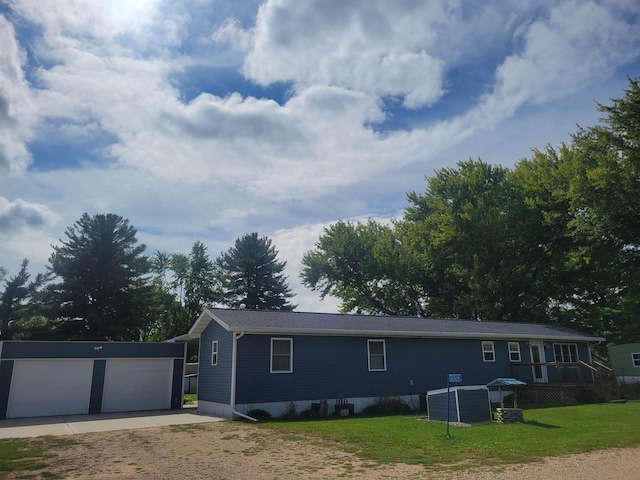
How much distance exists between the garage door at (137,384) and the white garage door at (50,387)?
0.80 metres

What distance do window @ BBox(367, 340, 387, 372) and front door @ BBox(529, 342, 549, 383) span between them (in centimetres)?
828

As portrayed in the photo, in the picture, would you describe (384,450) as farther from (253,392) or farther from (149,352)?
(149,352)

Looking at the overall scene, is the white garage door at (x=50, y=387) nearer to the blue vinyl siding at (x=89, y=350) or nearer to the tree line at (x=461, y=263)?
the blue vinyl siding at (x=89, y=350)

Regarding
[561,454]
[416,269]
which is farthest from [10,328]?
[561,454]

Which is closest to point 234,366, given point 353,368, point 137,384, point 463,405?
point 353,368

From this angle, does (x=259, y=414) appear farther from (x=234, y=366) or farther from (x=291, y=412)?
(x=234, y=366)

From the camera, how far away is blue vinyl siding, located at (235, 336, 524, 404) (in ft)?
53.4

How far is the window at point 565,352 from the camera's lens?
78.8 feet

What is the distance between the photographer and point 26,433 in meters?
12.9

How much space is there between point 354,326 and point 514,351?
341 inches

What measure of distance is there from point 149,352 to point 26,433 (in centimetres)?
699

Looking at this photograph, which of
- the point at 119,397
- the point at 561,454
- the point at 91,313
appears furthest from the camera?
the point at 91,313

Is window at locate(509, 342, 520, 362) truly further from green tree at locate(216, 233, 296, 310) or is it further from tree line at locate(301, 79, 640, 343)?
green tree at locate(216, 233, 296, 310)

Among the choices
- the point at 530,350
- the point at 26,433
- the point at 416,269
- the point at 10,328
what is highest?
the point at 416,269
